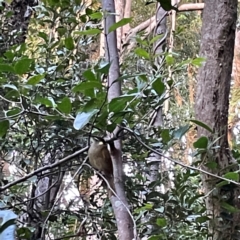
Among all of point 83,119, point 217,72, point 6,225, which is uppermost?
point 217,72

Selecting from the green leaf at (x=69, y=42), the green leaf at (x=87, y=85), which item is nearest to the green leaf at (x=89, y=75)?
the green leaf at (x=87, y=85)

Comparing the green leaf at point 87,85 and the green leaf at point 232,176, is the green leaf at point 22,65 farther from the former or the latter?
the green leaf at point 232,176

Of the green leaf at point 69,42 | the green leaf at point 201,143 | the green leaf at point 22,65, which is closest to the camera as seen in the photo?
the green leaf at point 22,65

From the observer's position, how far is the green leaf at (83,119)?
526 mm

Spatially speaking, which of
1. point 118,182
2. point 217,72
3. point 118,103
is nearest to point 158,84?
point 118,103

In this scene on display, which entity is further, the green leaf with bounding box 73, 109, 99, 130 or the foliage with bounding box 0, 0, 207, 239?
the foliage with bounding box 0, 0, 207, 239

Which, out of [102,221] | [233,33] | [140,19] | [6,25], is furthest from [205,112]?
[140,19]

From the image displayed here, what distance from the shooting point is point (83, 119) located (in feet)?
1.77

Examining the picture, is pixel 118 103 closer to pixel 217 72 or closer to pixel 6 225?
pixel 6 225

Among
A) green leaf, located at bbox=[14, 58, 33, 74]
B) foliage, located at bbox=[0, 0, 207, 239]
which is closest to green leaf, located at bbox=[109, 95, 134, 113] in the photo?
foliage, located at bbox=[0, 0, 207, 239]

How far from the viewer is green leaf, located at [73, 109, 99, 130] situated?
1.73 ft

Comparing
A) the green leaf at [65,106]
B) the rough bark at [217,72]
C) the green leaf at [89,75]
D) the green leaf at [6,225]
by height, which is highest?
the rough bark at [217,72]

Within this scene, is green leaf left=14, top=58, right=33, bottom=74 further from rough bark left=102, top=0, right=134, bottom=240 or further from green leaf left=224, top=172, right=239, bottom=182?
green leaf left=224, top=172, right=239, bottom=182

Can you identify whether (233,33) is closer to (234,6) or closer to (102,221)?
(234,6)
